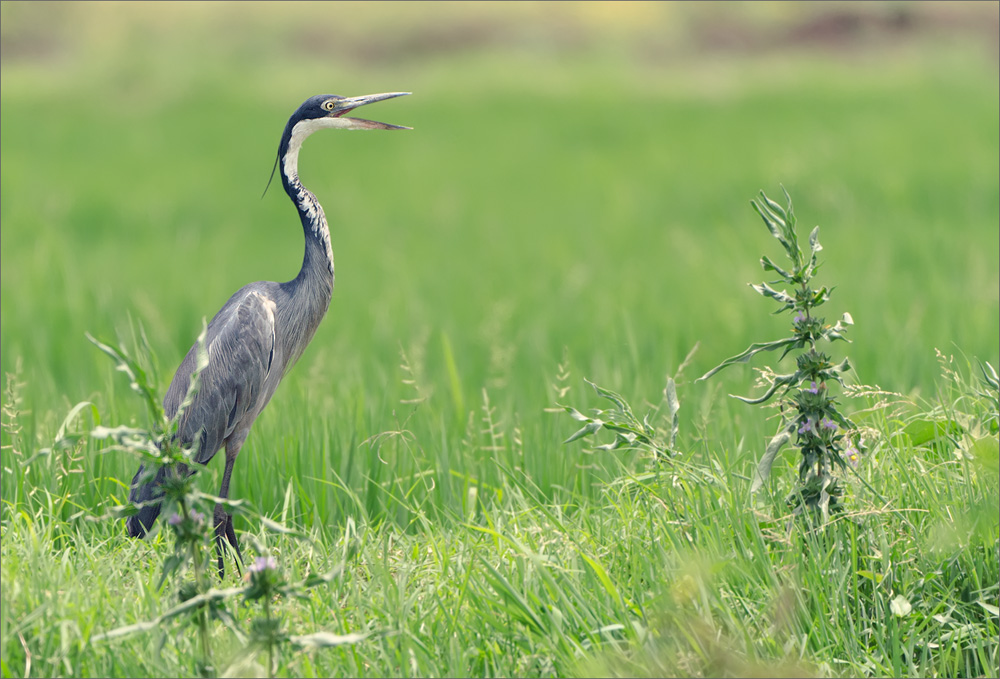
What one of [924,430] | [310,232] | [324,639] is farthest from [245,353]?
[924,430]

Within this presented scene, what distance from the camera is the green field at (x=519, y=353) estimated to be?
289 cm

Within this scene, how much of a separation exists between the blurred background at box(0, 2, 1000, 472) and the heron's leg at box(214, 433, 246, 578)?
0.73 metres

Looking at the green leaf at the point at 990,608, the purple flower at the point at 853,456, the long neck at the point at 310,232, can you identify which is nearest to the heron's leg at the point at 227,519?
the long neck at the point at 310,232

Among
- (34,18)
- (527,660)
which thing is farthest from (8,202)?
(34,18)

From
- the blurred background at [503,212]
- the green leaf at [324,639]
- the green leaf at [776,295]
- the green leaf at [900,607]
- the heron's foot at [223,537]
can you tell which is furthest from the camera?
the blurred background at [503,212]

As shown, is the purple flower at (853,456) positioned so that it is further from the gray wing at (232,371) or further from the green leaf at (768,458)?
the gray wing at (232,371)

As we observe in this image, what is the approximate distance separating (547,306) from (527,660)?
543 cm

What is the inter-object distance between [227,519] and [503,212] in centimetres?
865

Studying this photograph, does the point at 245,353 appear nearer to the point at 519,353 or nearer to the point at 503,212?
the point at 519,353

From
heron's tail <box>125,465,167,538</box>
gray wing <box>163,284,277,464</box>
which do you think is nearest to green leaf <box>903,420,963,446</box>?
gray wing <box>163,284,277,464</box>

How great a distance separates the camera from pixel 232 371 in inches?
144

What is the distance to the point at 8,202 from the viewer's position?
38.1ft

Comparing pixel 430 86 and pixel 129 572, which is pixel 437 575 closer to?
pixel 129 572

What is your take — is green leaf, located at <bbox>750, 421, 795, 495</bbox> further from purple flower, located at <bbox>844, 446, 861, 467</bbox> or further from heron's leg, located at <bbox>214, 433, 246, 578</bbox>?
heron's leg, located at <bbox>214, 433, 246, 578</bbox>
